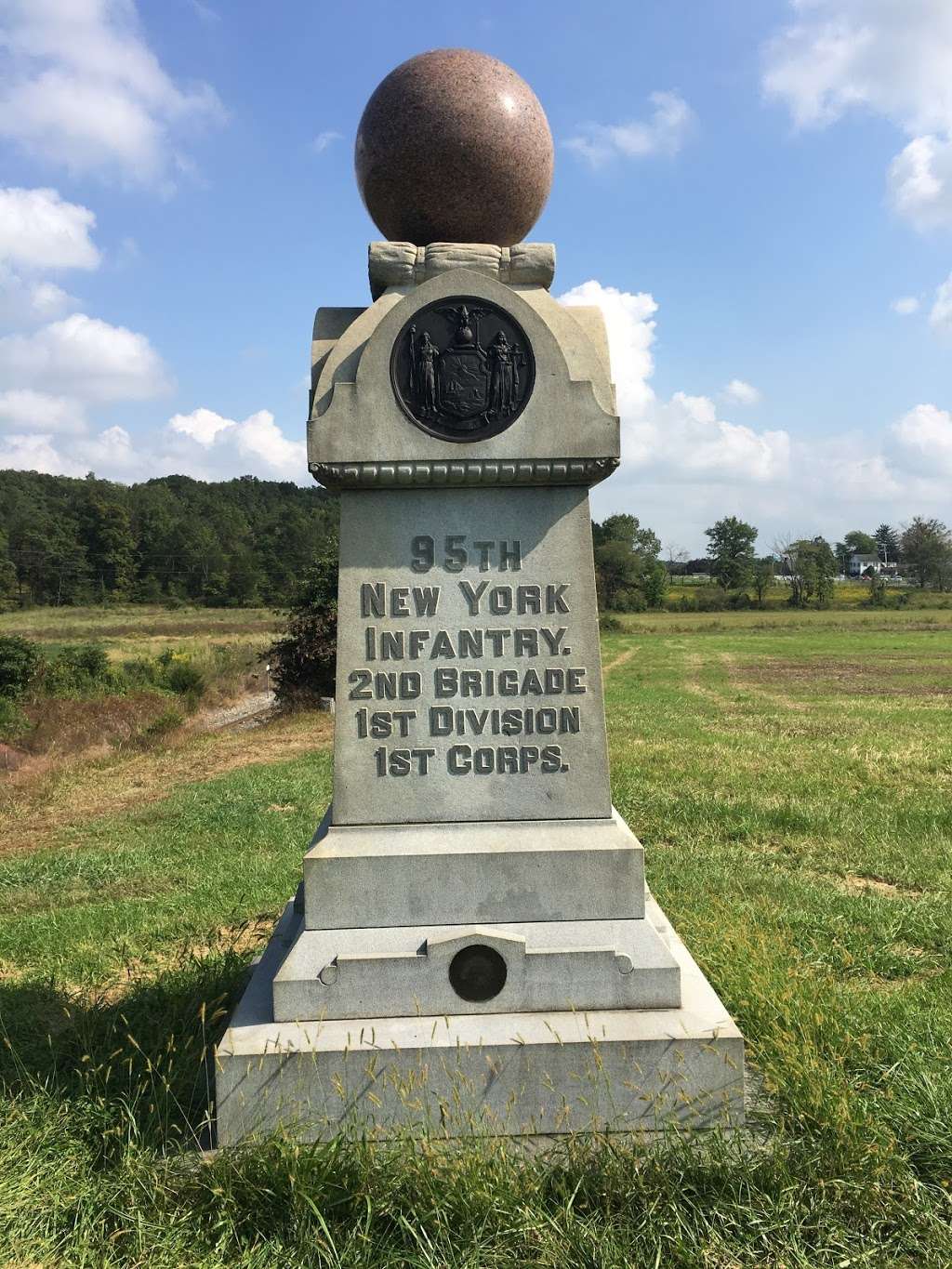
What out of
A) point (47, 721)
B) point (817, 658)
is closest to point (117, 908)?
point (47, 721)

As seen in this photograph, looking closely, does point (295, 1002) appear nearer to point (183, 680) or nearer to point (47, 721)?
point (47, 721)

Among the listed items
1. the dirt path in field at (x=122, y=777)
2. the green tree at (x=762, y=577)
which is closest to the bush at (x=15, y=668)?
the dirt path in field at (x=122, y=777)

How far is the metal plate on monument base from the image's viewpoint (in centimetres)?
333

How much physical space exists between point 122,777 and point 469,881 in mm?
11113

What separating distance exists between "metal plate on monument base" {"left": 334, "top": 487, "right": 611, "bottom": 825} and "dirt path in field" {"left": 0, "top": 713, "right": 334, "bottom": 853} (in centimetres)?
736

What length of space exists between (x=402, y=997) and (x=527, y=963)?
458 mm

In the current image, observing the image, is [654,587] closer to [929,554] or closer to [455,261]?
[929,554]

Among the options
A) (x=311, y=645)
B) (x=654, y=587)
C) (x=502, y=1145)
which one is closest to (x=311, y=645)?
(x=311, y=645)

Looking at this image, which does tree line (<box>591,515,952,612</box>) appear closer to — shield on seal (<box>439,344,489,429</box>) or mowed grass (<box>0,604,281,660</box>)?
mowed grass (<box>0,604,281,660</box>)

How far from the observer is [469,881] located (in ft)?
10.5

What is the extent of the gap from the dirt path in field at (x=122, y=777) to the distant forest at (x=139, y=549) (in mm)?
49593

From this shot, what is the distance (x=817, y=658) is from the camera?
3441 cm

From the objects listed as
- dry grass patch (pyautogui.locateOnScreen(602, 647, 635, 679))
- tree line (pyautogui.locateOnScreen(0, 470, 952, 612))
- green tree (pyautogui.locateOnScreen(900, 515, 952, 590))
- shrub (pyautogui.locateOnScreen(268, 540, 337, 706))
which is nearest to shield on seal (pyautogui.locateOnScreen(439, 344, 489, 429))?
shrub (pyautogui.locateOnScreen(268, 540, 337, 706))

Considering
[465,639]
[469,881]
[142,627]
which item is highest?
[465,639]
